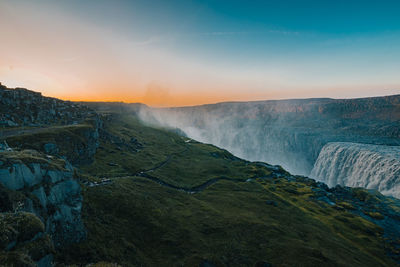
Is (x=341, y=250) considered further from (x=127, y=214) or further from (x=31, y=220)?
(x=31, y=220)

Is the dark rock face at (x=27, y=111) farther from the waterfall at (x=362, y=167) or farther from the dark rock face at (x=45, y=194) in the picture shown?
the waterfall at (x=362, y=167)

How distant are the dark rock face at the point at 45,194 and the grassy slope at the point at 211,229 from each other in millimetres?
3123

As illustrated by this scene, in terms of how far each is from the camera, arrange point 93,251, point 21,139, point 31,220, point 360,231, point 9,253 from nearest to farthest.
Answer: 1. point 9,253
2. point 31,220
3. point 93,251
4. point 21,139
5. point 360,231

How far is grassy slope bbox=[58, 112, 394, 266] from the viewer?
119ft

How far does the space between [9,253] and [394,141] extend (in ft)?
727

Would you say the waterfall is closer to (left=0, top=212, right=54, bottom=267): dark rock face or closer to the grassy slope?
the grassy slope

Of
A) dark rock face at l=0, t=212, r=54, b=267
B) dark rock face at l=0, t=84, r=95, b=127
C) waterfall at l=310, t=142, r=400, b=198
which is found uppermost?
dark rock face at l=0, t=84, r=95, b=127

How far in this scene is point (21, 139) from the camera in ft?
185

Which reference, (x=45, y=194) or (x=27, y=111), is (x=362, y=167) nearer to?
(x=45, y=194)

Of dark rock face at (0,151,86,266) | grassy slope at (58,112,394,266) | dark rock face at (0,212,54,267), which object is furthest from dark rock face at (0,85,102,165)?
dark rock face at (0,212,54,267)

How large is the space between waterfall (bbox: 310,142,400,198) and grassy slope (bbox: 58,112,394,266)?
53.0 meters

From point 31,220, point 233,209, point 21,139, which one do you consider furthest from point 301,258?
point 21,139

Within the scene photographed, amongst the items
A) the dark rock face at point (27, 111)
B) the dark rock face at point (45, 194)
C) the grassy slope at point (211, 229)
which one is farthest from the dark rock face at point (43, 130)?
the dark rock face at point (45, 194)

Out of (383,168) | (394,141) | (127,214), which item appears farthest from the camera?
(394,141)
